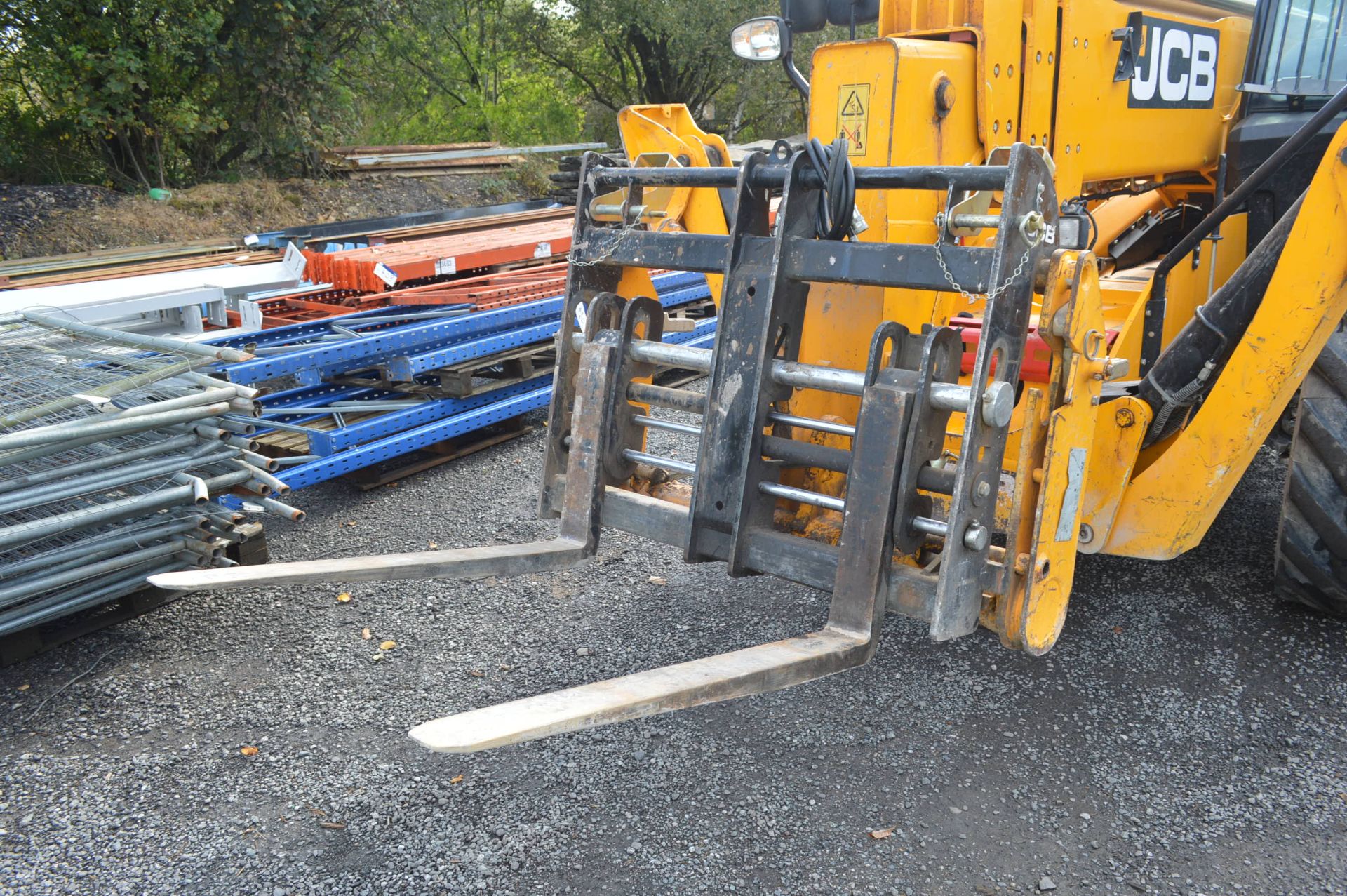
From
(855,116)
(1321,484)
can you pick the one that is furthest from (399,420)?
(1321,484)

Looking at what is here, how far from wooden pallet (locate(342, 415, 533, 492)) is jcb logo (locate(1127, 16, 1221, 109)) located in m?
4.14

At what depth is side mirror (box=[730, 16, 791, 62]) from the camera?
12.1ft

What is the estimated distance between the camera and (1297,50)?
168 inches

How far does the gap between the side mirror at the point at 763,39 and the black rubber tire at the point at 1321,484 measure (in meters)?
2.16

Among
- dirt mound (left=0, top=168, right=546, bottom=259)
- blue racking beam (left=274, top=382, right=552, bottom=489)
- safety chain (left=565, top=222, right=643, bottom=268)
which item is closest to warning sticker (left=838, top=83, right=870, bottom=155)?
safety chain (left=565, top=222, right=643, bottom=268)

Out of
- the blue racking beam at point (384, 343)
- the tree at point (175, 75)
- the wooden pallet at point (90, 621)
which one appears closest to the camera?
the wooden pallet at point (90, 621)

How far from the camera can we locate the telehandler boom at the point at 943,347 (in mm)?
2721

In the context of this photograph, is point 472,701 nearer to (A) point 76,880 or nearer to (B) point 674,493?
(B) point 674,493

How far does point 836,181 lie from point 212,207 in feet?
38.7

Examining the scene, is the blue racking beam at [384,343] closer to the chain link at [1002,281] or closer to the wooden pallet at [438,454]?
the wooden pallet at [438,454]

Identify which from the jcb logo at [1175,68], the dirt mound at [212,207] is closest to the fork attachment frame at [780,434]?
the jcb logo at [1175,68]

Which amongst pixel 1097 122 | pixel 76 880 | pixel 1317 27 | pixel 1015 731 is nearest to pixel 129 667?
pixel 76 880

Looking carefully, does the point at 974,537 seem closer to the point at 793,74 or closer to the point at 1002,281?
the point at 1002,281

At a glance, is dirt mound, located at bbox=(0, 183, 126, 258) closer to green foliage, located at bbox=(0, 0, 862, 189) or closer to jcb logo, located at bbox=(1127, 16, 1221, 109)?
green foliage, located at bbox=(0, 0, 862, 189)
